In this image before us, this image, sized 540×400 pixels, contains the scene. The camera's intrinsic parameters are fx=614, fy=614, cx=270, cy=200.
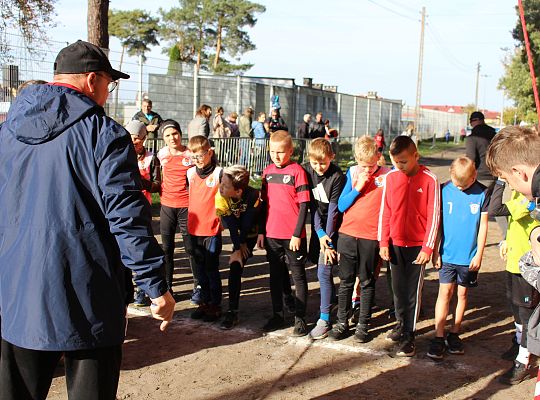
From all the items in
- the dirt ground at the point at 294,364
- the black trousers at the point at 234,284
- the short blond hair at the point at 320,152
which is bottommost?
the dirt ground at the point at 294,364

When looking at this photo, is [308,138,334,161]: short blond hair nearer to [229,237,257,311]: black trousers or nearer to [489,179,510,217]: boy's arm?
[229,237,257,311]: black trousers

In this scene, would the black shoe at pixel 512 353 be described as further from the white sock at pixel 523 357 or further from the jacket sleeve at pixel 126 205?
the jacket sleeve at pixel 126 205

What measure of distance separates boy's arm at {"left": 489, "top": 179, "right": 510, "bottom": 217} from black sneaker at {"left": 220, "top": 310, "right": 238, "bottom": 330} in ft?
8.13

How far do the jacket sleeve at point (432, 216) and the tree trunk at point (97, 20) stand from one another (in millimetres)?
8047

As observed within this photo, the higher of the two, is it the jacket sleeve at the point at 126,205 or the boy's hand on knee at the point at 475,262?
the jacket sleeve at the point at 126,205

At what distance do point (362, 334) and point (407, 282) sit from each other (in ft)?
2.08

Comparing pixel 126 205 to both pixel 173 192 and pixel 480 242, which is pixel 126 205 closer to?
pixel 480 242

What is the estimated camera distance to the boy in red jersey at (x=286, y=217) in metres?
5.48

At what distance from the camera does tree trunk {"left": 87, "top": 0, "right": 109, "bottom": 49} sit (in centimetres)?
1120

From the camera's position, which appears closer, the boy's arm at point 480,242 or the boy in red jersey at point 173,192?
the boy's arm at point 480,242

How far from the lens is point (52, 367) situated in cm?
289

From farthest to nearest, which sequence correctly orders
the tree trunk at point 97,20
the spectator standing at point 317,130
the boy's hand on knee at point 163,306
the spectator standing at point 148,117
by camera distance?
1. the spectator standing at point 317,130
2. the spectator standing at point 148,117
3. the tree trunk at point 97,20
4. the boy's hand on knee at point 163,306

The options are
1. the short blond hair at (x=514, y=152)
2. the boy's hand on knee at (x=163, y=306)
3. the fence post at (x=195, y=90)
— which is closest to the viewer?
the short blond hair at (x=514, y=152)

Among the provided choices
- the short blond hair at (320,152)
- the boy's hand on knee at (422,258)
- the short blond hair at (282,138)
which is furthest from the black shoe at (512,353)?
the short blond hair at (282,138)
